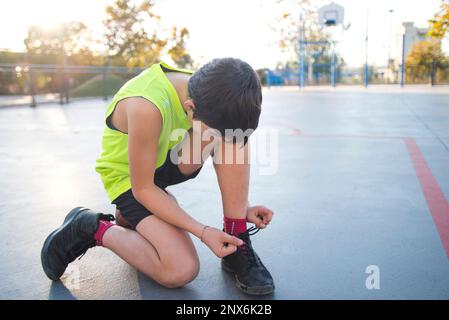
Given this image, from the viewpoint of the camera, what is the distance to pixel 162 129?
166cm

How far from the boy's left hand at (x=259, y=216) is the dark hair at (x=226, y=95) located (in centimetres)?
43

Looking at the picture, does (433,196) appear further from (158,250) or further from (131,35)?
(131,35)

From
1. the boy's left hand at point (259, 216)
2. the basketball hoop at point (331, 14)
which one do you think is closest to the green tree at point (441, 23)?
the basketball hoop at point (331, 14)

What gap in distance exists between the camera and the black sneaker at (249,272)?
5.28ft

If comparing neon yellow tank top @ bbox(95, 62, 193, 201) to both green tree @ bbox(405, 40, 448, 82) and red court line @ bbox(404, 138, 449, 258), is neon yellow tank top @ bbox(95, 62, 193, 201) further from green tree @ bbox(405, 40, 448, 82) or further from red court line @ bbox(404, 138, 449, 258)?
green tree @ bbox(405, 40, 448, 82)

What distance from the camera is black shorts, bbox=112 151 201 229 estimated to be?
176 centimetres

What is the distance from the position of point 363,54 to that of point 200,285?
2037 centimetres

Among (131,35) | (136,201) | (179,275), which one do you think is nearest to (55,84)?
(131,35)

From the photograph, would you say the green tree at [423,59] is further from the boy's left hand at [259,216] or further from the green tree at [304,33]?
the boy's left hand at [259,216]

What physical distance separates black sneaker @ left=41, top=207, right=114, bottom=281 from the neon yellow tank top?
142 mm

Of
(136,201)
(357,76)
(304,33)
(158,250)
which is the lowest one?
(158,250)

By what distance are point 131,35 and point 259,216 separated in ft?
67.5

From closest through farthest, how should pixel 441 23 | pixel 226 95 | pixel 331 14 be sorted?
pixel 226 95, pixel 441 23, pixel 331 14
